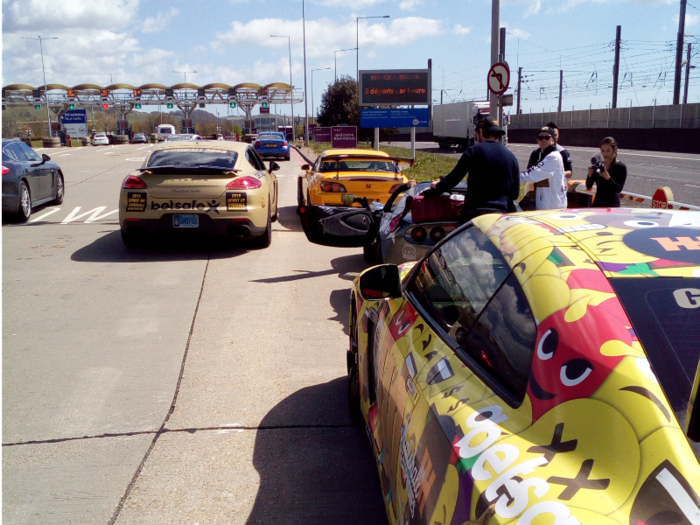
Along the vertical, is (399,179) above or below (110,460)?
above

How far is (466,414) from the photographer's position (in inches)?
75.2

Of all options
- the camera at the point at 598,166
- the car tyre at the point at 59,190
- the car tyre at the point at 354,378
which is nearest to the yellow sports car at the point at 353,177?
the camera at the point at 598,166

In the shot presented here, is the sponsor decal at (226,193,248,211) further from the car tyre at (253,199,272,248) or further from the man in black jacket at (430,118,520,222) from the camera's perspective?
the man in black jacket at (430,118,520,222)

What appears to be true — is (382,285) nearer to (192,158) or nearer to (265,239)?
(265,239)

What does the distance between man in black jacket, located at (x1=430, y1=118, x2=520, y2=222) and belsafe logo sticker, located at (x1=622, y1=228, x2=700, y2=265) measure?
153 inches

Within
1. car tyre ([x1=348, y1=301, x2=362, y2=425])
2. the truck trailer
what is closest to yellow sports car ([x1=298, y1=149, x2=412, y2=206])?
car tyre ([x1=348, y1=301, x2=362, y2=425])

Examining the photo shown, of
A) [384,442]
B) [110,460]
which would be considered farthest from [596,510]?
[110,460]

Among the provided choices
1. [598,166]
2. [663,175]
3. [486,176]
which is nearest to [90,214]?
[486,176]

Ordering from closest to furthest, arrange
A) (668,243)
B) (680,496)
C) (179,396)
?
(680,496) < (668,243) < (179,396)

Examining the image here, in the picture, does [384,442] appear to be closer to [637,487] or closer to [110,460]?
[637,487]

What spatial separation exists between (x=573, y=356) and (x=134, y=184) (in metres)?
8.32

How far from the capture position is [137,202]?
9109mm

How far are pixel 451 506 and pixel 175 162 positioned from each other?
8.58m

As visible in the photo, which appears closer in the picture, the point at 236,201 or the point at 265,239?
the point at 236,201
